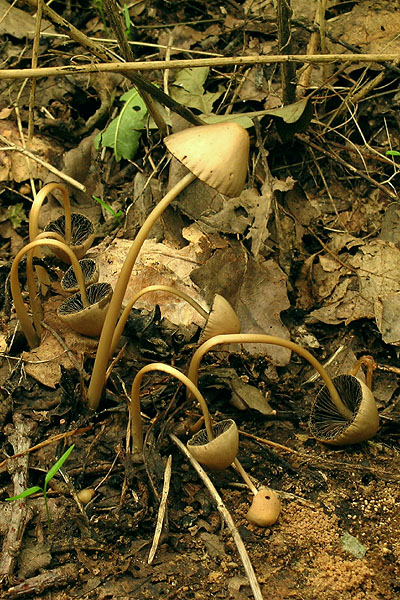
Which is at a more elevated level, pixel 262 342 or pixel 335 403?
pixel 262 342

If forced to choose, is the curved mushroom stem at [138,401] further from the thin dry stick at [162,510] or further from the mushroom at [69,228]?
the mushroom at [69,228]

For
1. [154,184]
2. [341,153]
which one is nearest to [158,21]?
[154,184]

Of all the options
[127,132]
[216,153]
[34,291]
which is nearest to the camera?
[216,153]

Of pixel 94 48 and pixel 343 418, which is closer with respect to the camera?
pixel 343 418

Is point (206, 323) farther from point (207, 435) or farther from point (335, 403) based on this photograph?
point (335, 403)

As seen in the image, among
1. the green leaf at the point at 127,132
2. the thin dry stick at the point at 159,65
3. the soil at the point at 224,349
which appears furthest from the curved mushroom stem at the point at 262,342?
the green leaf at the point at 127,132

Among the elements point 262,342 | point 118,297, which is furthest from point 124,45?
point 262,342
